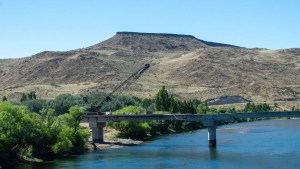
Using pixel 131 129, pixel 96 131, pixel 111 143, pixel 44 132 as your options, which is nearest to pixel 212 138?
pixel 111 143

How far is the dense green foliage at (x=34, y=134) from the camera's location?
7200cm

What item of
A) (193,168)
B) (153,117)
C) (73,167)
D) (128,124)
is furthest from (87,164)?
(128,124)

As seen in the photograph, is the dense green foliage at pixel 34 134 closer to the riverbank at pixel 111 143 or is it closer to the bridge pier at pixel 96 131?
the riverbank at pixel 111 143

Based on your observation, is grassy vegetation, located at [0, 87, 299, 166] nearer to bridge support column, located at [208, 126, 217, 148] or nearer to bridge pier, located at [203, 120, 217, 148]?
bridge pier, located at [203, 120, 217, 148]

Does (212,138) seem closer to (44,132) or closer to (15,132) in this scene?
(44,132)

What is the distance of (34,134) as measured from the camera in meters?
76.0

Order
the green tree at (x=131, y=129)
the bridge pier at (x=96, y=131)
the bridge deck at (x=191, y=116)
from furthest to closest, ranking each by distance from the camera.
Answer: the green tree at (x=131, y=129), the bridge pier at (x=96, y=131), the bridge deck at (x=191, y=116)

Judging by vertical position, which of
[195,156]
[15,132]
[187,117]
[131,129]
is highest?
[187,117]

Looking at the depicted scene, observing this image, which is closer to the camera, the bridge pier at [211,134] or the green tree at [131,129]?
the bridge pier at [211,134]

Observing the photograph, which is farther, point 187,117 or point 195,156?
point 187,117

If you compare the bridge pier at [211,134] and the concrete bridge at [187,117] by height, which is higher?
the concrete bridge at [187,117]

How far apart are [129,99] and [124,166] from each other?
96861mm

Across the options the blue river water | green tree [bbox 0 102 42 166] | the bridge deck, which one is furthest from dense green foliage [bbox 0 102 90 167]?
the bridge deck

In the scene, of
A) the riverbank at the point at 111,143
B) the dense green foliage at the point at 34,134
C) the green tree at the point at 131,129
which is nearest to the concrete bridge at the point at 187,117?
the riverbank at the point at 111,143
